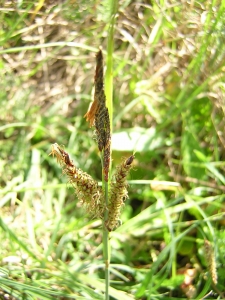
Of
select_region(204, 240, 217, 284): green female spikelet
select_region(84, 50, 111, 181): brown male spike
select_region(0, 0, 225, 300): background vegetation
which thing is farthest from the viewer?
select_region(0, 0, 225, 300): background vegetation

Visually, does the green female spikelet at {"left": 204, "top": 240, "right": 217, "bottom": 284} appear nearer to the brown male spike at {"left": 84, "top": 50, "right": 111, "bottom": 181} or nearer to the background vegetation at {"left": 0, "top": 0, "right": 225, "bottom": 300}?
the background vegetation at {"left": 0, "top": 0, "right": 225, "bottom": 300}

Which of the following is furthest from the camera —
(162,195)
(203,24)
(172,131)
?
(172,131)

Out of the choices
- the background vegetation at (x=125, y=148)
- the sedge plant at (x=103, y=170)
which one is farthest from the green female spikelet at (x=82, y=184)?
the background vegetation at (x=125, y=148)

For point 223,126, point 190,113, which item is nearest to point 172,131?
point 190,113

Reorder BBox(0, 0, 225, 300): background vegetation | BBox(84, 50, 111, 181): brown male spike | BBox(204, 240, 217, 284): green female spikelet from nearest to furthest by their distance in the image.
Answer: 1. BBox(84, 50, 111, 181): brown male spike
2. BBox(204, 240, 217, 284): green female spikelet
3. BBox(0, 0, 225, 300): background vegetation

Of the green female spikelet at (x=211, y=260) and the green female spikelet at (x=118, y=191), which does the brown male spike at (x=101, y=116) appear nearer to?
the green female spikelet at (x=118, y=191)

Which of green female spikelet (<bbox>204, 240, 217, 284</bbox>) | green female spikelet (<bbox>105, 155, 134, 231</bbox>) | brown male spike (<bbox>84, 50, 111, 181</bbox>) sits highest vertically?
brown male spike (<bbox>84, 50, 111, 181</bbox>)

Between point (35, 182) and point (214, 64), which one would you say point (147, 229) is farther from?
point (214, 64)

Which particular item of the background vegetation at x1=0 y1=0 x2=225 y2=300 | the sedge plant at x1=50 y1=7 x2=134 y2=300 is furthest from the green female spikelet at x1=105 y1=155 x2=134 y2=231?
the background vegetation at x1=0 y1=0 x2=225 y2=300
